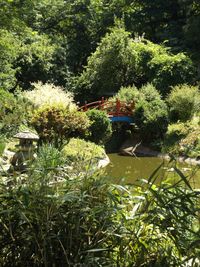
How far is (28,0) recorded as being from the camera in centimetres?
983

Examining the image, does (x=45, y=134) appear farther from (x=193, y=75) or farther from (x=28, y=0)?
(x=193, y=75)

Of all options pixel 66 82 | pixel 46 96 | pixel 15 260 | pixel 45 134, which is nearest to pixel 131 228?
pixel 15 260

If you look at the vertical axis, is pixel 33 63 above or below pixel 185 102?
above

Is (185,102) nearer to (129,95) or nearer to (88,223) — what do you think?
(129,95)

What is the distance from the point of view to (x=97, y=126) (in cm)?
1430

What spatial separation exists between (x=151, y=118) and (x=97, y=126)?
2.84 metres

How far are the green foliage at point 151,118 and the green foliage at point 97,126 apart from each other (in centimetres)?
242

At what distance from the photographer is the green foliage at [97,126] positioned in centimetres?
1426

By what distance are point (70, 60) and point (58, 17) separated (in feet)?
15.4

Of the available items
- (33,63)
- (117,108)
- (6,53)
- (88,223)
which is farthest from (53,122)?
(88,223)

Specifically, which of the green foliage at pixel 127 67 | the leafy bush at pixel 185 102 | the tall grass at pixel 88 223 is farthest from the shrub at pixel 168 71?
the tall grass at pixel 88 223

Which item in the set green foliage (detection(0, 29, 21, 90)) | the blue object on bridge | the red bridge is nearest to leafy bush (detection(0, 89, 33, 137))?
green foliage (detection(0, 29, 21, 90))

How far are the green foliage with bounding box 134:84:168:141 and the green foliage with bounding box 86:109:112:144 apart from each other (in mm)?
2421

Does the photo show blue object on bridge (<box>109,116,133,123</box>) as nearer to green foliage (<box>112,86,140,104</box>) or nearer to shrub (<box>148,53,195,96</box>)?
green foliage (<box>112,86,140,104</box>)
